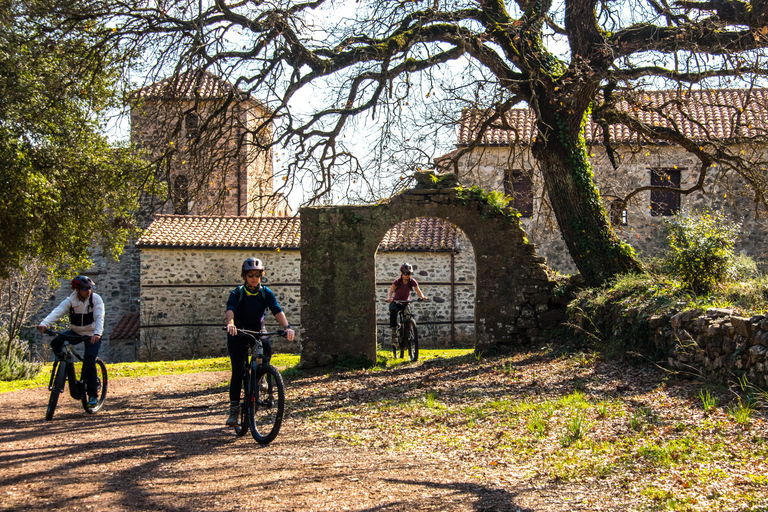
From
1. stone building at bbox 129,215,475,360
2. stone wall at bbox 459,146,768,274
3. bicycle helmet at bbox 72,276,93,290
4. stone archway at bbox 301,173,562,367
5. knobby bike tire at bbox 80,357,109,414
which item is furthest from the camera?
stone wall at bbox 459,146,768,274

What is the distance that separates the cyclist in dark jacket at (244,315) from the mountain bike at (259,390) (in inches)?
3.1

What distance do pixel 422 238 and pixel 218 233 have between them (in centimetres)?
680

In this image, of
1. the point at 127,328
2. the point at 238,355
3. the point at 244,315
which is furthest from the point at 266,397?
the point at 127,328

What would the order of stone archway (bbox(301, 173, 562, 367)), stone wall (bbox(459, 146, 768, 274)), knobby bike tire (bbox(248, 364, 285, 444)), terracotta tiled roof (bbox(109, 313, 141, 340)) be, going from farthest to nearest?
terracotta tiled roof (bbox(109, 313, 141, 340)) < stone wall (bbox(459, 146, 768, 274)) < stone archway (bbox(301, 173, 562, 367)) < knobby bike tire (bbox(248, 364, 285, 444))

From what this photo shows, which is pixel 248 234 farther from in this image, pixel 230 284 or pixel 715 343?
pixel 715 343

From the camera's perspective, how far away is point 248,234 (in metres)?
20.6

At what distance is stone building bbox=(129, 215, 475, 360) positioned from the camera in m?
19.7

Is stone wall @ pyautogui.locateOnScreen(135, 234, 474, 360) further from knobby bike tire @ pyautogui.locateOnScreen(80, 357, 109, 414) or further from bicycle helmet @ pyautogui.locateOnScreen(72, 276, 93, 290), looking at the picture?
bicycle helmet @ pyautogui.locateOnScreen(72, 276, 93, 290)

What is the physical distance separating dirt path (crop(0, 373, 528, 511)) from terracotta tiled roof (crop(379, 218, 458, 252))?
42.4ft

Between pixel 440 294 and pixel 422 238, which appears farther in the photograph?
pixel 422 238

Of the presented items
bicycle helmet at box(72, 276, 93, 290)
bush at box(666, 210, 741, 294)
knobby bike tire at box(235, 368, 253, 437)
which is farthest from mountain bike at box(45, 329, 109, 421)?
bush at box(666, 210, 741, 294)

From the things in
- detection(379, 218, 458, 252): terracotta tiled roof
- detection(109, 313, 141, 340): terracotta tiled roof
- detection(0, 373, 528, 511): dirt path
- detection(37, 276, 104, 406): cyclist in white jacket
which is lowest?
detection(109, 313, 141, 340): terracotta tiled roof

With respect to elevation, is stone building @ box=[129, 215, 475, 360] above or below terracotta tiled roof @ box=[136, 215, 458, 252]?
below

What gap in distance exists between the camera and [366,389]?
8.98 m
